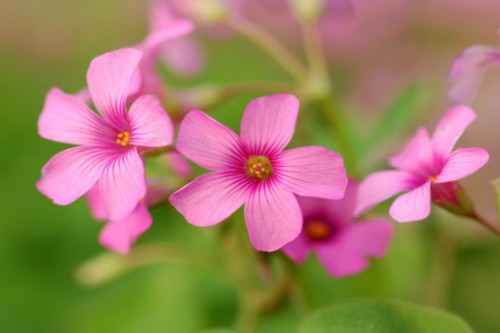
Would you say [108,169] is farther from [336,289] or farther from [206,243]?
[206,243]

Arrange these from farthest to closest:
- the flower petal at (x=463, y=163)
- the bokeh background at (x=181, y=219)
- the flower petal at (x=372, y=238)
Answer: the bokeh background at (x=181, y=219) → the flower petal at (x=372, y=238) → the flower petal at (x=463, y=163)

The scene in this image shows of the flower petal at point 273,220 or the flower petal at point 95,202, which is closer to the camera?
the flower petal at point 273,220

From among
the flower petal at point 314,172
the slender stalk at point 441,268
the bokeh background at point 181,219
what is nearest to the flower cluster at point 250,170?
the flower petal at point 314,172

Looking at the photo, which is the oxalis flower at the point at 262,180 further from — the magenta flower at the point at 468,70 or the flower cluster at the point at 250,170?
the magenta flower at the point at 468,70

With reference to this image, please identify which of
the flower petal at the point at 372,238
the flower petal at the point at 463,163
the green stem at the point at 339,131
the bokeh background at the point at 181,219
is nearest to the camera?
the flower petal at the point at 463,163

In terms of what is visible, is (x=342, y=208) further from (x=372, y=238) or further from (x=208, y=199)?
(x=208, y=199)

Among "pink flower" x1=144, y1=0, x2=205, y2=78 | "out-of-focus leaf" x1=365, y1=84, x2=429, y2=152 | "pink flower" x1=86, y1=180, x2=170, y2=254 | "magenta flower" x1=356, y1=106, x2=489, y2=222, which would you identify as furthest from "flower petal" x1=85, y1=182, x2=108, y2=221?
"out-of-focus leaf" x1=365, y1=84, x2=429, y2=152
